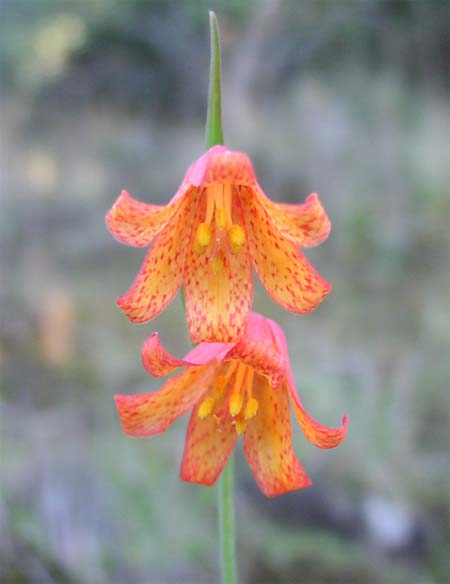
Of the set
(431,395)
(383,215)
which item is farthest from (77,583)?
(383,215)

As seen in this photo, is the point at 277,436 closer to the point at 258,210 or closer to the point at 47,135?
the point at 258,210

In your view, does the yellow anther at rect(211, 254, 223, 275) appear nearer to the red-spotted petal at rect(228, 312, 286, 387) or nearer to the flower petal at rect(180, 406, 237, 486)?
the red-spotted petal at rect(228, 312, 286, 387)

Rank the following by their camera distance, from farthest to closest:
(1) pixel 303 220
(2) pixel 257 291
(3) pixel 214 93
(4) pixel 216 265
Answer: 1. (2) pixel 257 291
2. (4) pixel 216 265
3. (1) pixel 303 220
4. (3) pixel 214 93

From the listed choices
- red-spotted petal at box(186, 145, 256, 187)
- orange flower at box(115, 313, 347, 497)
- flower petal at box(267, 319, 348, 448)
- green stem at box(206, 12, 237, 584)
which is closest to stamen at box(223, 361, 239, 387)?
orange flower at box(115, 313, 347, 497)

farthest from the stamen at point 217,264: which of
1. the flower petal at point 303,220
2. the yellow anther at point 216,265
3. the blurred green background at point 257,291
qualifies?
the blurred green background at point 257,291

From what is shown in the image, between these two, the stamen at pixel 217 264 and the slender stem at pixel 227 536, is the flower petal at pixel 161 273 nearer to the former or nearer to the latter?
the stamen at pixel 217 264

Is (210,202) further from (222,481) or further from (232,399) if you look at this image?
(222,481)

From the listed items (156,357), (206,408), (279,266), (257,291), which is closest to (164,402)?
(206,408)

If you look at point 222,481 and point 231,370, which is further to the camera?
point 231,370
